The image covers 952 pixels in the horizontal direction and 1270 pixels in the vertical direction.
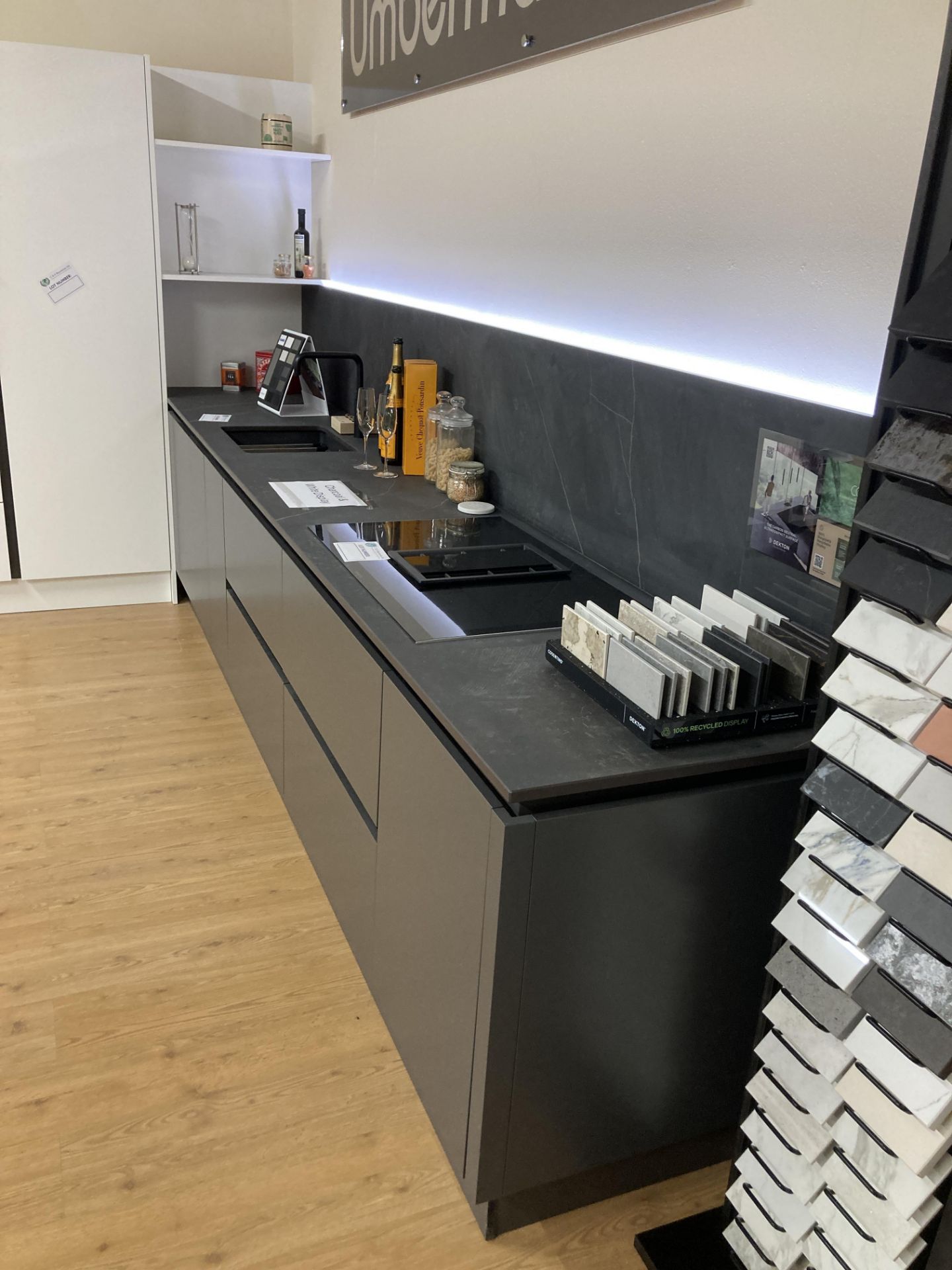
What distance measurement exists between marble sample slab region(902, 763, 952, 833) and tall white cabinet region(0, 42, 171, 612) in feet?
11.6

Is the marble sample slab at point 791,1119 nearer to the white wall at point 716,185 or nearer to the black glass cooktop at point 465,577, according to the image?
the black glass cooktop at point 465,577

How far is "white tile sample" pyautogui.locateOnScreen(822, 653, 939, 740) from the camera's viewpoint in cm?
103

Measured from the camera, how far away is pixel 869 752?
3.57 feet

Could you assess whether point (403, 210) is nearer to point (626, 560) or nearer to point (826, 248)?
point (626, 560)

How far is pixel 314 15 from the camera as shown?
3.97 m

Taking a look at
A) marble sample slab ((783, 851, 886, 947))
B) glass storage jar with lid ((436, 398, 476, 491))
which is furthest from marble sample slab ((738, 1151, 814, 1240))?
glass storage jar with lid ((436, 398, 476, 491))

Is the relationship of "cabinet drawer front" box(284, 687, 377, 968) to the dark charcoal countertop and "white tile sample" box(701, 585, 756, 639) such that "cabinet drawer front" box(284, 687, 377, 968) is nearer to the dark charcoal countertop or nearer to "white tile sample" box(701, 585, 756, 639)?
the dark charcoal countertop

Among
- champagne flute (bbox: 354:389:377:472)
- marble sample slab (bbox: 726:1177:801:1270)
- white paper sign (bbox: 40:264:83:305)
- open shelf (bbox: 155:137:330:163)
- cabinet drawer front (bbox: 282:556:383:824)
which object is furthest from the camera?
open shelf (bbox: 155:137:330:163)

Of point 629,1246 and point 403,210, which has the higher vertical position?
point 403,210

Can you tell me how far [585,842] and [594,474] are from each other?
107cm

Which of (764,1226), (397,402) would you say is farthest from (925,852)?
(397,402)

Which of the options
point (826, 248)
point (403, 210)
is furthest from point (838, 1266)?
point (403, 210)

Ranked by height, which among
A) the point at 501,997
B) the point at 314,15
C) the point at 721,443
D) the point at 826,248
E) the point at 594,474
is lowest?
the point at 501,997

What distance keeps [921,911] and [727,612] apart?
73cm
